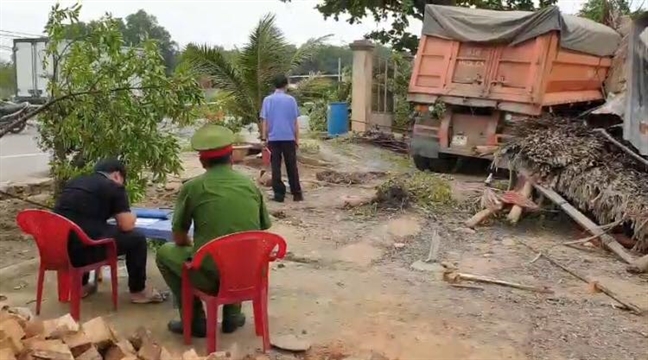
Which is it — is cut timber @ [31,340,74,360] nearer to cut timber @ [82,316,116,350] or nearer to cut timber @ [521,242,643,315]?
cut timber @ [82,316,116,350]

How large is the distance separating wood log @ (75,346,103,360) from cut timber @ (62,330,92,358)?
0.06ft

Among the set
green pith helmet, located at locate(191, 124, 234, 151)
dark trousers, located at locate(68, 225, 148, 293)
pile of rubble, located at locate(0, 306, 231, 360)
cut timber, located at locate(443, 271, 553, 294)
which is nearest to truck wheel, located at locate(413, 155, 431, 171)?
cut timber, located at locate(443, 271, 553, 294)

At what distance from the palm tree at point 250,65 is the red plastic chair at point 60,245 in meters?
8.84

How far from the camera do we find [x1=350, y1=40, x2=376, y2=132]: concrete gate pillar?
56.6 feet

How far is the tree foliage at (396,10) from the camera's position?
1920 cm

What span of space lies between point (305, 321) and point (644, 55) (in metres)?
5.21

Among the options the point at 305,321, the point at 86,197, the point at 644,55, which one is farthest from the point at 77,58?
the point at 644,55

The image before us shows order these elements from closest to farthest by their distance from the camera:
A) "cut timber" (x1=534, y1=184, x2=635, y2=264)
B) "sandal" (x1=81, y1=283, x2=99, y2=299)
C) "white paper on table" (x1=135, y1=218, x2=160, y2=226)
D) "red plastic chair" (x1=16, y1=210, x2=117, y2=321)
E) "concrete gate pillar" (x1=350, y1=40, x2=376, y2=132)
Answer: "red plastic chair" (x1=16, y1=210, x2=117, y2=321) < "sandal" (x1=81, y1=283, x2=99, y2=299) < "white paper on table" (x1=135, y1=218, x2=160, y2=226) < "cut timber" (x1=534, y1=184, x2=635, y2=264) < "concrete gate pillar" (x1=350, y1=40, x2=376, y2=132)

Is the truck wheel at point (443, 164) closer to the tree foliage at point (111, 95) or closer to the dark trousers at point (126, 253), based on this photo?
the tree foliage at point (111, 95)

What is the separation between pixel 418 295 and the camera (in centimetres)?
567

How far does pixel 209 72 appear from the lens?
44.4 feet

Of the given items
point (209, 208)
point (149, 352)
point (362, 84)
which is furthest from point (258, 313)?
point (362, 84)

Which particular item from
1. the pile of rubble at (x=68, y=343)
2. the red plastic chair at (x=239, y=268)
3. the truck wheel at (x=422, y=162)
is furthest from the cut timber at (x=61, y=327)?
the truck wheel at (x=422, y=162)

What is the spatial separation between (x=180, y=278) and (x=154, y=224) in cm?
100
